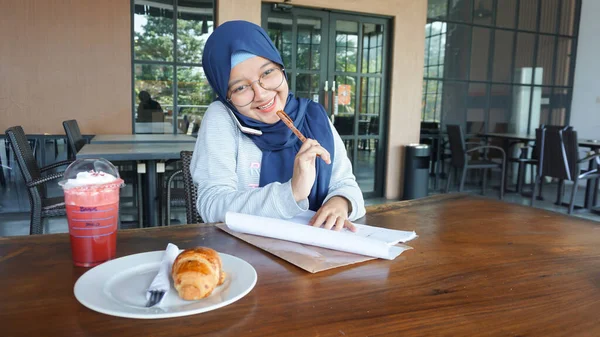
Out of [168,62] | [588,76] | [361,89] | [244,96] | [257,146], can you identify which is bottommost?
[257,146]

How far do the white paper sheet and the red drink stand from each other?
29 centimetres

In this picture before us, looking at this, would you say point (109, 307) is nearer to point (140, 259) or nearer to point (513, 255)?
point (140, 259)

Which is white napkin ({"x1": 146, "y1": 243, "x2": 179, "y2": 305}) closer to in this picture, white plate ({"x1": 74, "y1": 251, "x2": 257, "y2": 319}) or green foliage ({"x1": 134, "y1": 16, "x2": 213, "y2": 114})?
white plate ({"x1": 74, "y1": 251, "x2": 257, "y2": 319})

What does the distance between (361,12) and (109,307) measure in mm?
5217

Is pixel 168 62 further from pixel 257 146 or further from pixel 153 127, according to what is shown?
pixel 257 146

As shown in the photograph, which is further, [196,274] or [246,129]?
[246,129]

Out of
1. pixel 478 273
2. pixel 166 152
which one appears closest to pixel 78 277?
pixel 478 273

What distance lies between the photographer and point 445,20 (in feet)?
19.3

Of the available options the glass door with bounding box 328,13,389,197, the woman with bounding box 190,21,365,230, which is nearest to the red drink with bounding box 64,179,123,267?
the woman with bounding box 190,21,365,230

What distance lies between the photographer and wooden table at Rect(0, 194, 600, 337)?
0.60 meters

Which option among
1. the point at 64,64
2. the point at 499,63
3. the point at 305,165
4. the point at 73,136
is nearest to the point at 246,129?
the point at 305,165

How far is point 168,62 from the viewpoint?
4.54 m

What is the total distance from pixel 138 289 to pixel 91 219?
191 millimetres

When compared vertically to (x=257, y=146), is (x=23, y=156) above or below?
below
